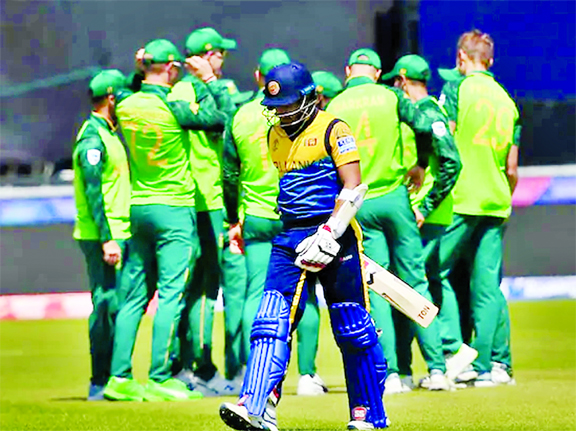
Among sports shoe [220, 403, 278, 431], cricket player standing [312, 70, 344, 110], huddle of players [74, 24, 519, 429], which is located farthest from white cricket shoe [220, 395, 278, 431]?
cricket player standing [312, 70, 344, 110]

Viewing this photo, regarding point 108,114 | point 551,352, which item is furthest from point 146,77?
point 551,352

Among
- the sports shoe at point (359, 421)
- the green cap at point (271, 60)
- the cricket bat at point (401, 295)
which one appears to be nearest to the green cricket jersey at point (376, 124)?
the green cap at point (271, 60)

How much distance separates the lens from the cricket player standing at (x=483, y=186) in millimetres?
10922

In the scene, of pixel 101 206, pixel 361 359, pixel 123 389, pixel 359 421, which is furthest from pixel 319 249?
pixel 123 389

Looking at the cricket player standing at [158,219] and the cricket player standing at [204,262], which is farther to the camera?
the cricket player standing at [204,262]

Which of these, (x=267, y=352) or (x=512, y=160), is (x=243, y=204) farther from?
(x=267, y=352)

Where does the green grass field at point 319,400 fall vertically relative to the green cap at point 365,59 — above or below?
below

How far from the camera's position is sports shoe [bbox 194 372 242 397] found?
10.9m

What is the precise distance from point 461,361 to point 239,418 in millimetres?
3543

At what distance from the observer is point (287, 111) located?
307 inches

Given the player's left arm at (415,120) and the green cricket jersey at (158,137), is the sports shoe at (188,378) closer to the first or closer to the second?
the green cricket jersey at (158,137)

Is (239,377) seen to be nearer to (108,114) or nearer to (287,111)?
(108,114)

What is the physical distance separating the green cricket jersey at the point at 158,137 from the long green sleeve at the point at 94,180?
0.22 meters

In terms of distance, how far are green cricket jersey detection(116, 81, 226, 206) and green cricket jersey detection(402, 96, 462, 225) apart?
1332mm
